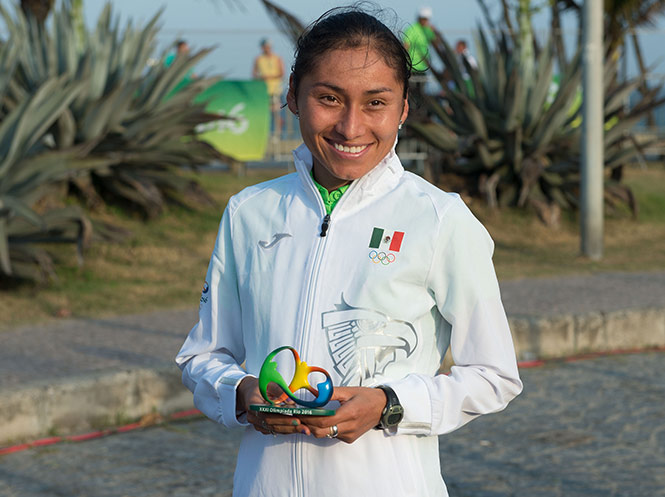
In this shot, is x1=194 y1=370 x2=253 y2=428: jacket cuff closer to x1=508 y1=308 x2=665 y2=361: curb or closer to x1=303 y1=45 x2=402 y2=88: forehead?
A: x1=303 y1=45 x2=402 y2=88: forehead

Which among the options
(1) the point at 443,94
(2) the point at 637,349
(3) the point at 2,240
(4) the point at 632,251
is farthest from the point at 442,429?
(1) the point at 443,94

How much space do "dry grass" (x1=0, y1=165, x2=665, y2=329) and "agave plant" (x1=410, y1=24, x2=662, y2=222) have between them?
13.3 inches

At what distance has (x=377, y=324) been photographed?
6.61 ft

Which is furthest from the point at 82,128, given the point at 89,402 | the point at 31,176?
the point at 89,402

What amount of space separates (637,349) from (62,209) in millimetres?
4362

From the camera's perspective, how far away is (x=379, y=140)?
209 centimetres

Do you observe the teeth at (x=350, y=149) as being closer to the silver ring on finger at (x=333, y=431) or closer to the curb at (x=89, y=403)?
the silver ring on finger at (x=333, y=431)

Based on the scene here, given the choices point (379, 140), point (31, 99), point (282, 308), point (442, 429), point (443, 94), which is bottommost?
point (442, 429)

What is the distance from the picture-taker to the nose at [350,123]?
80.2 inches

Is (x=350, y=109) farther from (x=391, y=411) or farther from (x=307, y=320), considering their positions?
(x=391, y=411)

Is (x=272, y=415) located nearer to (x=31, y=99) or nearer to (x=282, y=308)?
(x=282, y=308)

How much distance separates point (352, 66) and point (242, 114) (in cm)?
1081

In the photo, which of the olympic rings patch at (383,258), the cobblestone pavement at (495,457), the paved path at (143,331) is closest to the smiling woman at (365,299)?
the olympic rings patch at (383,258)

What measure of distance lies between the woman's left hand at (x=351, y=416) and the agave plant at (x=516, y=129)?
8986 mm
